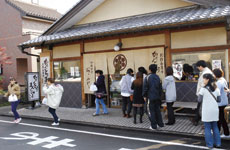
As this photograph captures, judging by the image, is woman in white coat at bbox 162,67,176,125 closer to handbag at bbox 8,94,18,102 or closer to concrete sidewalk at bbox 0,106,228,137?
concrete sidewalk at bbox 0,106,228,137

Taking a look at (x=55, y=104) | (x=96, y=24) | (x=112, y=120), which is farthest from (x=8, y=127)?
(x=96, y=24)

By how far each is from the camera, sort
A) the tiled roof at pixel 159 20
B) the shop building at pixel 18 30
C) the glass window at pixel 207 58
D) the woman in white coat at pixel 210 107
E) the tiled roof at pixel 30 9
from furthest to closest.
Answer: the tiled roof at pixel 30 9
the shop building at pixel 18 30
the glass window at pixel 207 58
the tiled roof at pixel 159 20
the woman in white coat at pixel 210 107

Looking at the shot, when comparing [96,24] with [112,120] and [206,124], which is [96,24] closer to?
[112,120]

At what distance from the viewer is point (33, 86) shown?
478 inches

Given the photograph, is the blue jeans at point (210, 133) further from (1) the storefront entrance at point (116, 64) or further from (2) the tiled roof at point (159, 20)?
(1) the storefront entrance at point (116, 64)

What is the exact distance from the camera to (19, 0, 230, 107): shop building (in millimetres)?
7976

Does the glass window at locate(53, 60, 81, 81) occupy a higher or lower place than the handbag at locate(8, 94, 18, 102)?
higher

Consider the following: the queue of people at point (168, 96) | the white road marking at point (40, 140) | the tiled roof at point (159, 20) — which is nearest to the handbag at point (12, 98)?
the queue of people at point (168, 96)

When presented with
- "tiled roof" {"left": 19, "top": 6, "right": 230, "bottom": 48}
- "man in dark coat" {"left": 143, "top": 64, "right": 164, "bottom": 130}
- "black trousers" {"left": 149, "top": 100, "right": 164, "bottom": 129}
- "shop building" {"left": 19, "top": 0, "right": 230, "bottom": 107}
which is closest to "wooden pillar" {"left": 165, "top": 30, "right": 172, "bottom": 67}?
"shop building" {"left": 19, "top": 0, "right": 230, "bottom": 107}

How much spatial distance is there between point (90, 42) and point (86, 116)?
12.0ft

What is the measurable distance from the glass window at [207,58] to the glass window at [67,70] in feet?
Answer: 16.4

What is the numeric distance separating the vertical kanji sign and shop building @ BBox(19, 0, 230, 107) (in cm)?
50

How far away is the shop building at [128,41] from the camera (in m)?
7.98

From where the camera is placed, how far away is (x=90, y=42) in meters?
11.0
